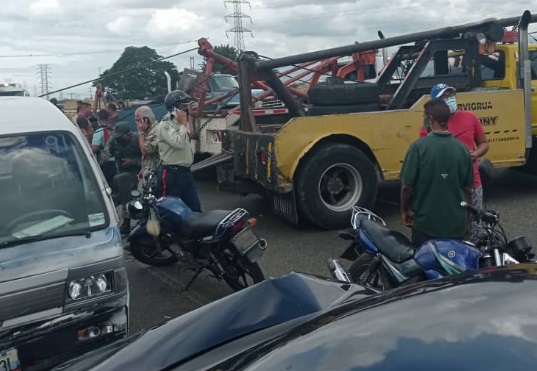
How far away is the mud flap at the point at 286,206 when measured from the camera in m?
7.95

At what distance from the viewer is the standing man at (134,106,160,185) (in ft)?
25.0

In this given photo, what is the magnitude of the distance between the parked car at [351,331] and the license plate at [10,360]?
95cm

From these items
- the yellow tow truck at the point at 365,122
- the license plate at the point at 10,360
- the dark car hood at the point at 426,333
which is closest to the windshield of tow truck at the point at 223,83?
the yellow tow truck at the point at 365,122

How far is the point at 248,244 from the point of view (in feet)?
17.7

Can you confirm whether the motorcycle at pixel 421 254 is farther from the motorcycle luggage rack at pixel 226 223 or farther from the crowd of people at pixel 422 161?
the motorcycle luggage rack at pixel 226 223

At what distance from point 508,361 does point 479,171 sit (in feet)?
14.8

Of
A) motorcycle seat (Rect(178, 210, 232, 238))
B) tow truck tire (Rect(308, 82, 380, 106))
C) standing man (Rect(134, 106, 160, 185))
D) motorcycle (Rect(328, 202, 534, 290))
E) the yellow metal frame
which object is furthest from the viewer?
tow truck tire (Rect(308, 82, 380, 106))

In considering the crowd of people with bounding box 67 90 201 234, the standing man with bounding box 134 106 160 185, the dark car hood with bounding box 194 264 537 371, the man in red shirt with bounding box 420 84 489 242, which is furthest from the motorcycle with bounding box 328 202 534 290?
the standing man with bounding box 134 106 160 185

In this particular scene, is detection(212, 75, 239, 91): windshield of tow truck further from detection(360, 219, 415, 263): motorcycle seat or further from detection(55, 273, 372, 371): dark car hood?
detection(55, 273, 372, 371): dark car hood

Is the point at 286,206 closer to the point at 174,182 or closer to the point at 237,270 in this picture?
the point at 174,182

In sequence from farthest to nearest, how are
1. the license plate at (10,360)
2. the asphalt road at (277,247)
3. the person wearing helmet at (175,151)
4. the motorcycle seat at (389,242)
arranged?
the person wearing helmet at (175,151) < the asphalt road at (277,247) < the motorcycle seat at (389,242) < the license plate at (10,360)

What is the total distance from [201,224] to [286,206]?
2.66 meters

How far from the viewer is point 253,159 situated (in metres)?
8.27

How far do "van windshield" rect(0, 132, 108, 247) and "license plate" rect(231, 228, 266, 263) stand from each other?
1.37 m
